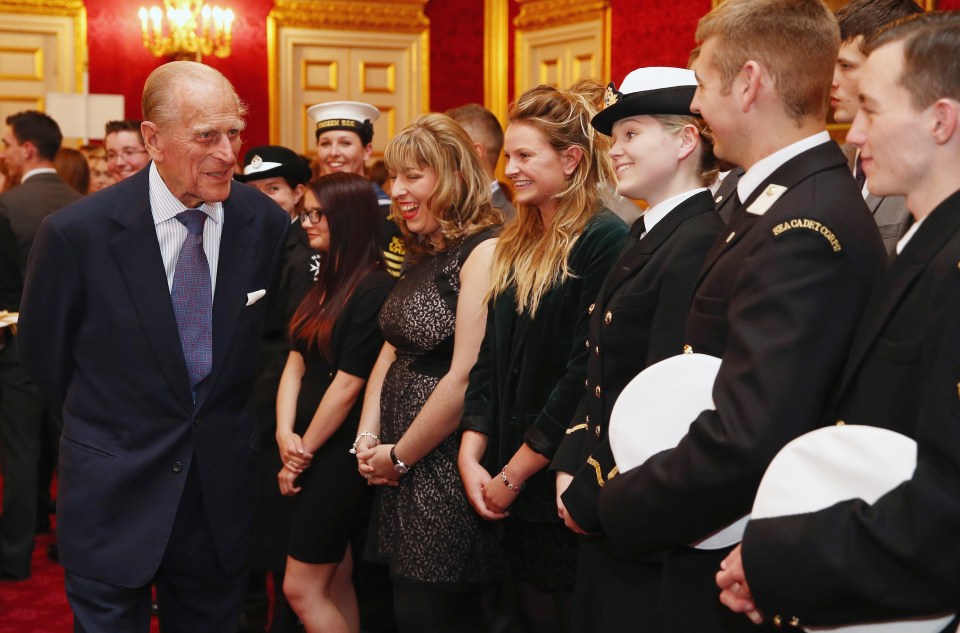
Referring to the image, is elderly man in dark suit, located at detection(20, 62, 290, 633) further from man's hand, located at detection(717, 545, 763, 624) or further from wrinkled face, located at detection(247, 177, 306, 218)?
wrinkled face, located at detection(247, 177, 306, 218)

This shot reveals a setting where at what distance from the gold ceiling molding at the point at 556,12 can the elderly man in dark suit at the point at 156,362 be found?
6.20m

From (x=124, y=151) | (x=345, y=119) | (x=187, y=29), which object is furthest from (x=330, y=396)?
(x=187, y=29)

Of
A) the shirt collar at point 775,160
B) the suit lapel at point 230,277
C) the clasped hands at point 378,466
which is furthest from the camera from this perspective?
the clasped hands at point 378,466

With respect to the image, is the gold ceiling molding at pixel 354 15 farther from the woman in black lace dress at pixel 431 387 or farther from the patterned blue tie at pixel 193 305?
the patterned blue tie at pixel 193 305

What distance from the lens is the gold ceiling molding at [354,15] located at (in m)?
9.62

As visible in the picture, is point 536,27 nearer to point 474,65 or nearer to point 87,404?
point 474,65

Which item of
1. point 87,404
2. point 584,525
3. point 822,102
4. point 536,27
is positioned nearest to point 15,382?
point 87,404

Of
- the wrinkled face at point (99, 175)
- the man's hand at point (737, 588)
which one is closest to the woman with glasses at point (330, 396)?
the man's hand at point (737, 588)

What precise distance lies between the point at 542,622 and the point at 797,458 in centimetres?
149

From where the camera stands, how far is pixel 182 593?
8.61 feet

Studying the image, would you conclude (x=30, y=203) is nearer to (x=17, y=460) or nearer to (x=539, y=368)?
(x=17, y=460)

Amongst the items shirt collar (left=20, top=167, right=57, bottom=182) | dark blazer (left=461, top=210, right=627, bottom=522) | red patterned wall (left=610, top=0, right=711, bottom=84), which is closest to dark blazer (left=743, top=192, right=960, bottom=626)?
dark blazer (left=461, top=210, right=627, bottom=522)

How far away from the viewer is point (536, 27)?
9211 mm

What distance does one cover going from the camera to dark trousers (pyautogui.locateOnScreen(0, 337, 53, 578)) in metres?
4.64
